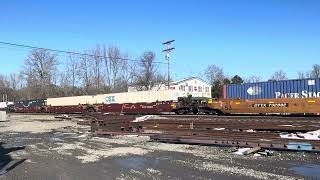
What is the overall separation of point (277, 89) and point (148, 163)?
30.3 m

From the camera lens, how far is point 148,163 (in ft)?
39.0

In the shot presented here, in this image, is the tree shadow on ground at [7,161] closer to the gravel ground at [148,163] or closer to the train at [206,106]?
the gravel ground at [148,163]

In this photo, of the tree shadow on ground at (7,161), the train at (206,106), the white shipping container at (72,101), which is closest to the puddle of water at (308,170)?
the tree shadow on ground at (7,161)

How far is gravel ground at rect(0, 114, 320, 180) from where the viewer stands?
32.9ft

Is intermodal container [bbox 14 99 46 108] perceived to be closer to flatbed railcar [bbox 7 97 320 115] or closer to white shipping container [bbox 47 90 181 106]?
white shipping container [bbox 47 90 181 106]

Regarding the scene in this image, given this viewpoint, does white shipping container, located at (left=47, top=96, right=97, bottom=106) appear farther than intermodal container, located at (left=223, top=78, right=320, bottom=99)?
Yes

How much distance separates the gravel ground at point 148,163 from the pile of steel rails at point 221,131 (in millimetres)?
477

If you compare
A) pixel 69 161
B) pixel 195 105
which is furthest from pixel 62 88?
pixel 69 161

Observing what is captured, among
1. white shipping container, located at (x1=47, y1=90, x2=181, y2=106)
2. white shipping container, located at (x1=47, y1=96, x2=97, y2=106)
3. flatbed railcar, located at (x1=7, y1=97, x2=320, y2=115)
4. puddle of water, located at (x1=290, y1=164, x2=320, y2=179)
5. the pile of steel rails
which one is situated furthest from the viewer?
white shipping container, located at (x1=47, y1=96, x2=97, y2=106)

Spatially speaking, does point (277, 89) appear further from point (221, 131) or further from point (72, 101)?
point (72, 101)

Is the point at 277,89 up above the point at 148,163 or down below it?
above

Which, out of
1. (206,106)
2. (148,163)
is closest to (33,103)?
(206,106)

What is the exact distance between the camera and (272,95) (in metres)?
40.3

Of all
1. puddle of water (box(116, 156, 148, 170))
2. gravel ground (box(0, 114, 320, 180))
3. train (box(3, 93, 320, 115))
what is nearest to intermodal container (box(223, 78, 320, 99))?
train (box(3, 93, 320, 115))
